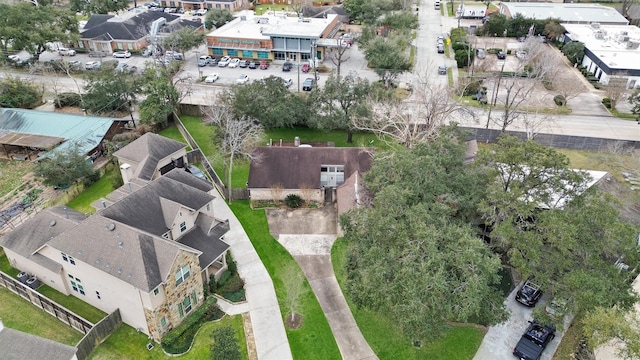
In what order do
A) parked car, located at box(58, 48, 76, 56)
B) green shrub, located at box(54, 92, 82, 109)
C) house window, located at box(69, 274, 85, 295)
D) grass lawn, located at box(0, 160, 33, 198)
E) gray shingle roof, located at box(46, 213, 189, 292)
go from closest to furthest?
gray shingle roof, located at box(46, 213, 189, 292), house window, located at box(69, 274, 85, 295), grass lawn, located at box(0, 160, 33, 198), green shrub, located at box(54, 92, 82, 109), parked car, located at box(58, 48, 76, 56)

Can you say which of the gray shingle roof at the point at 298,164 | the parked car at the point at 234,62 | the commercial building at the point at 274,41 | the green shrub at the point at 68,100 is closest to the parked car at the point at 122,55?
the commercial building at the point at 274,41

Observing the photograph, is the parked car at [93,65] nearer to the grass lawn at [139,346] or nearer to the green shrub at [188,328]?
the grass lawn at [139,346]

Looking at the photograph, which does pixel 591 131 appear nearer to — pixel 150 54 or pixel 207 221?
pixel 207 221

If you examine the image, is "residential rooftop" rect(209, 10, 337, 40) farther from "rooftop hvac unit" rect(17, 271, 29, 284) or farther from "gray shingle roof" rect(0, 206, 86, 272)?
"rooftop hvac unit" rect(17, 271, 29, 284)

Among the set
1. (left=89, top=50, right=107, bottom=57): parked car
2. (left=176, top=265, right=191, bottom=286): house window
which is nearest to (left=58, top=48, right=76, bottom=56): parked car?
(left=89, top=50, right=107, bottom=57): parked car

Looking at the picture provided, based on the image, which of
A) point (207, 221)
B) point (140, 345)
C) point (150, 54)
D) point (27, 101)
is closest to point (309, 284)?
point (207, 221)

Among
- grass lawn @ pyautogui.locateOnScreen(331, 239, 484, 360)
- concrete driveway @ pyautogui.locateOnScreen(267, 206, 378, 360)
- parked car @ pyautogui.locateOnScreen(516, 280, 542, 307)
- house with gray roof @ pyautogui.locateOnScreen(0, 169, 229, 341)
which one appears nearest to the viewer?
house with gray roof @ pyautogui.locateOnScreen(0, 169, 229, 341)
